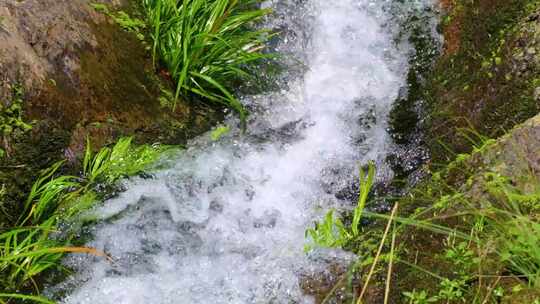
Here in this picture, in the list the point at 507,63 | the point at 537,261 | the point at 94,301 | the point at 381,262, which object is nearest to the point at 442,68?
the point at 507,63

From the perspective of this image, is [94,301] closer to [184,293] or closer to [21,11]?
[184,293]

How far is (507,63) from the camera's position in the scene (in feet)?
11.7

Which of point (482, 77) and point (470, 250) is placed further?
point (482, 77)

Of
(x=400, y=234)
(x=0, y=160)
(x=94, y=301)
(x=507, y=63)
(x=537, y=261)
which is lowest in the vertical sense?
(x=94, y=301)

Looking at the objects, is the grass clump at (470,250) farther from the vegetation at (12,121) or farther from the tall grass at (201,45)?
the vegetation at (12,121)

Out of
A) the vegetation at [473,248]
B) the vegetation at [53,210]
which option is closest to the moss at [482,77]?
the vegetation at [473,248]

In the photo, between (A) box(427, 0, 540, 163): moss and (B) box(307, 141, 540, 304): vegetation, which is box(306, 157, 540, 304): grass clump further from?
(A) box(427, 0, 540, 163): moss

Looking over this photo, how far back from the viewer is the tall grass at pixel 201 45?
391 cm

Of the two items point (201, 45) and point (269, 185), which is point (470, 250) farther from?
point (201, 45)

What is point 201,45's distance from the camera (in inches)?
153

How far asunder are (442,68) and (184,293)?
2.50 m

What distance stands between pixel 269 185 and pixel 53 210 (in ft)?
4.56

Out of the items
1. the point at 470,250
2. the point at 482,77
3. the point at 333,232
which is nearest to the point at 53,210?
the point at 333,232

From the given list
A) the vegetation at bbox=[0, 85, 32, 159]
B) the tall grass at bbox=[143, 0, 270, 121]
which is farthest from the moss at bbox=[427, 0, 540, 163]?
the vegetation at bbox=[0, 85, 32, 159]
